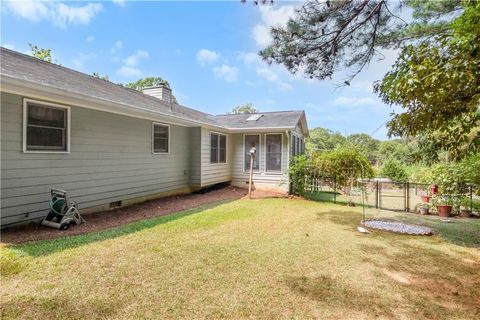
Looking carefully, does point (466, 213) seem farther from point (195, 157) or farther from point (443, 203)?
point (195, 157)

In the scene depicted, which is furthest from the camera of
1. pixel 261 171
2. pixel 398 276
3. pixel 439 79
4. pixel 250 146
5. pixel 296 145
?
pixel 296 145

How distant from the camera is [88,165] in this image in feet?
20.8

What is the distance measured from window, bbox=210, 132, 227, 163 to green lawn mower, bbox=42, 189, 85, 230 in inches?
254

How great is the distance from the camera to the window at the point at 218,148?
1134 cm

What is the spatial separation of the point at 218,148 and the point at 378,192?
258 inches

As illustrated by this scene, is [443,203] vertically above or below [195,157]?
Answer: below

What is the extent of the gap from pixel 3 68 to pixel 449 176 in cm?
1146

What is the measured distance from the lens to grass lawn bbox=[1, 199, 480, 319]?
268 cm

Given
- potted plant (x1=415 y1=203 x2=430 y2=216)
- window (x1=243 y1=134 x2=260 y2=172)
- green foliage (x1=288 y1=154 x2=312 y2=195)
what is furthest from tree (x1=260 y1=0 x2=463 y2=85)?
window (x1=243 y1=134 x2=260 y2=172)

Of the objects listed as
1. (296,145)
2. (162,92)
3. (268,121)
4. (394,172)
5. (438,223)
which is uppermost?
(162,92)

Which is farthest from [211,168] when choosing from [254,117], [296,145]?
[296,145]

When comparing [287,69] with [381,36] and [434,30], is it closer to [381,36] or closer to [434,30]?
[381,36]

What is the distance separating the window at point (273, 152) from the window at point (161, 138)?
458 centimetres

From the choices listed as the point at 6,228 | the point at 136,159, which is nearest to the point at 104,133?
the point at 136,159
